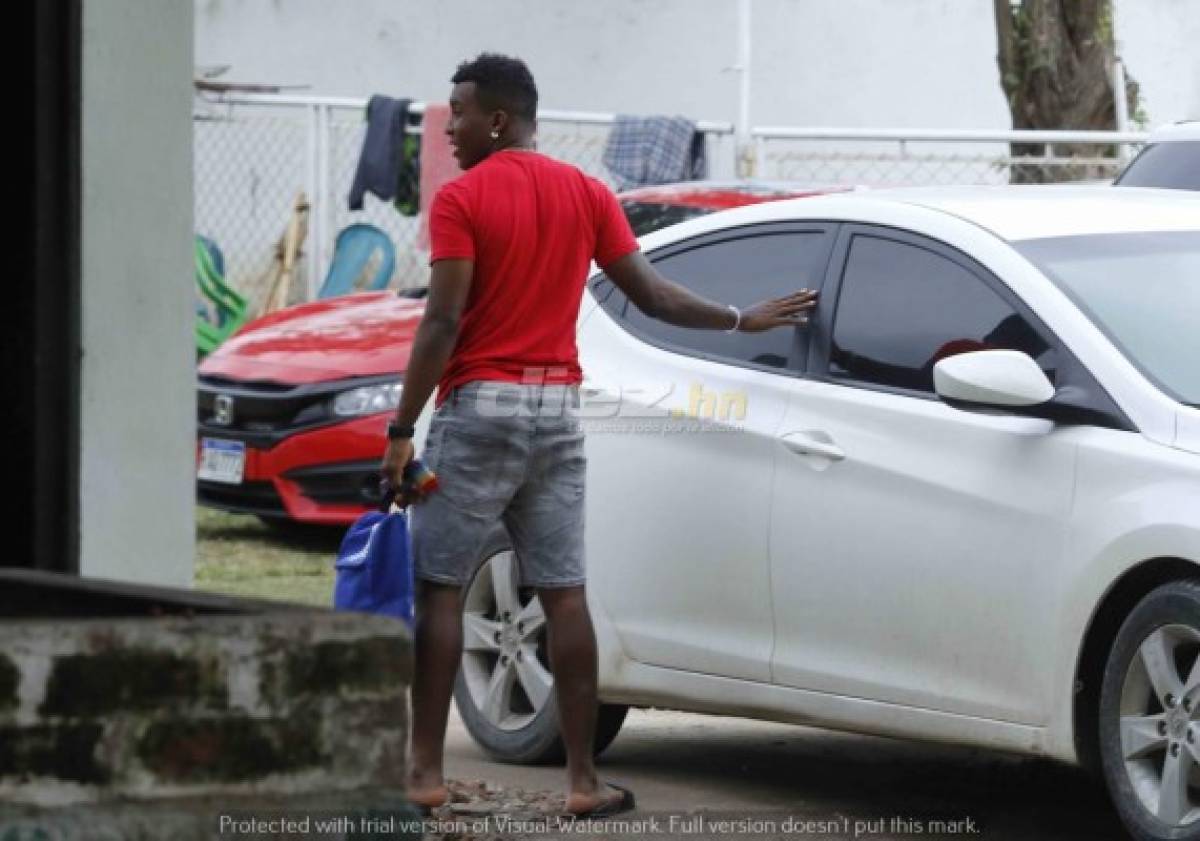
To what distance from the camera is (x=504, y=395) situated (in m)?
6.29

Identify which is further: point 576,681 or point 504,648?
point 504,648

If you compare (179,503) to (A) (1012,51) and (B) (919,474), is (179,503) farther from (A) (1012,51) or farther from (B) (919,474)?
(A) (1012,51)

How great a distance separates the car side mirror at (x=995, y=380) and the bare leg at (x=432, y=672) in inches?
52.0

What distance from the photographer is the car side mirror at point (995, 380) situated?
19.4ft

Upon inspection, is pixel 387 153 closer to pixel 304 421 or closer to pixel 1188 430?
pixel 304 421

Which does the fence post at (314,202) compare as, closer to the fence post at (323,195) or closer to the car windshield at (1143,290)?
the fence post at (323,195)

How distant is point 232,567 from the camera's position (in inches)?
440

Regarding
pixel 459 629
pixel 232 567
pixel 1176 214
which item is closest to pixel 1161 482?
pixel 1176 214

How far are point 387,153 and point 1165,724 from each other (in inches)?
441

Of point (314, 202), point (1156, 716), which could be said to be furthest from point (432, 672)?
point (314, 202)

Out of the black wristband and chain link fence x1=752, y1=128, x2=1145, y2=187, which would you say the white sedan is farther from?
chain link fence x1=752, y1=128, x2=1145, y2=187

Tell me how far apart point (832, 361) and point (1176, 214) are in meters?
0.95

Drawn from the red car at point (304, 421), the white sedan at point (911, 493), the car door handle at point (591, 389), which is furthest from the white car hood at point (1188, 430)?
the red car at point (304, 421)

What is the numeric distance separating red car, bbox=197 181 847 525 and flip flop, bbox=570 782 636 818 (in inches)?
183
